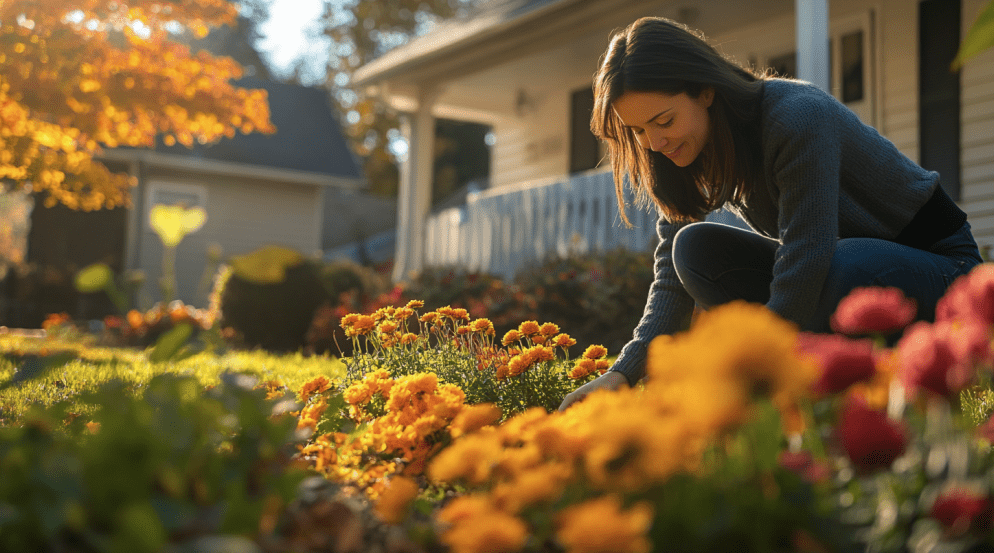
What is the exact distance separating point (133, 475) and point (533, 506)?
0.50m

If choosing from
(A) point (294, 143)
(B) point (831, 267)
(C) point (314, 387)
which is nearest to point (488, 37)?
(B) point (831, 267)

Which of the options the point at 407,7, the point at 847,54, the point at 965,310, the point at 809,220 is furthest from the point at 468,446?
the point at 407,7

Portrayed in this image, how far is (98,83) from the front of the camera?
6156 millimetres

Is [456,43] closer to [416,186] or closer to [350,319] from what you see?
[416,186]

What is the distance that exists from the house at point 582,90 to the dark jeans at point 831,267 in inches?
119

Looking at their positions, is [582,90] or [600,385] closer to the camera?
[600,385]

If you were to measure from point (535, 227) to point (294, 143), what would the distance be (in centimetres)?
979

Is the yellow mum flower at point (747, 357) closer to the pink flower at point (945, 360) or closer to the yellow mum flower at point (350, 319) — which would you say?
the pink flower at point (945, 360)

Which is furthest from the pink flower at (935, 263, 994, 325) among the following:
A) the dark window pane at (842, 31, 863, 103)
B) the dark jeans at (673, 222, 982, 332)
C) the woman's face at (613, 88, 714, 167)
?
the dark window pane at (842, 31, 863, 103)

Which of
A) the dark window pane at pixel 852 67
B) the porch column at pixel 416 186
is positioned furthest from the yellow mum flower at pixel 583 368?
the porch column at pixel 416 186

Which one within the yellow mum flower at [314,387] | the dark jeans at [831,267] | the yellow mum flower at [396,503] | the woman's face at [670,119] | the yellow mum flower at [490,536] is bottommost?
the yellow mum flower at [396,503]

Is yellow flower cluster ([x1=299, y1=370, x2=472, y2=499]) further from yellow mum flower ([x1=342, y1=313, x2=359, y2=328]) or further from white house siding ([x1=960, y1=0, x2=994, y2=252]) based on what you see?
white house siding ([x1=960, y1=0, x2=994, y2=252])

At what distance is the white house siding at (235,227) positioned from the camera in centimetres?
1407

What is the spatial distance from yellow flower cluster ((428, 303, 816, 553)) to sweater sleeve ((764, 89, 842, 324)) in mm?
984
